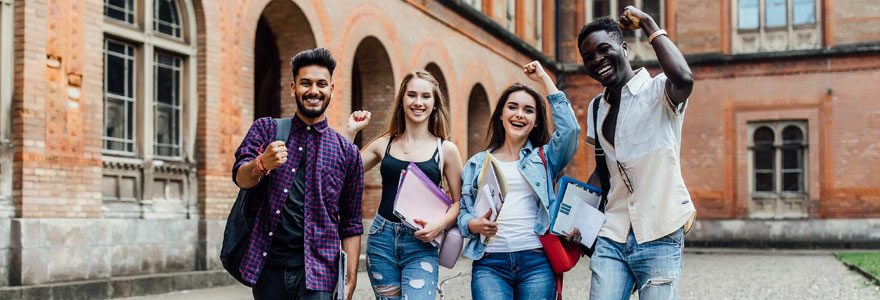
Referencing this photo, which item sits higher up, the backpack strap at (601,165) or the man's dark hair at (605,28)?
the man's dark hair at (605,28)

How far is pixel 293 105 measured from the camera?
42.6ft

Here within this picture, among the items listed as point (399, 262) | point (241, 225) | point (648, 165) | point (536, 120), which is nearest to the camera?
point (241, 225)

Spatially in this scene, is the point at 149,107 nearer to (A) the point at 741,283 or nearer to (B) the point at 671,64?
(A) the point at 741,283

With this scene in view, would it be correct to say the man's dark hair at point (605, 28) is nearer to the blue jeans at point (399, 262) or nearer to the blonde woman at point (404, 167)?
the blonde woman at point (404, 167)

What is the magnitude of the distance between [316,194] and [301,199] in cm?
6

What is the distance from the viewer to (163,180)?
10.7 meters

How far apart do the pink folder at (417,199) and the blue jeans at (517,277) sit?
296mm

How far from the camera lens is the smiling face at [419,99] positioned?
4.40 metres

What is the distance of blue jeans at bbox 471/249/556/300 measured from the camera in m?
4.09

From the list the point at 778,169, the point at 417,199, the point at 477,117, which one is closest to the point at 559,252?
the point at 417,199

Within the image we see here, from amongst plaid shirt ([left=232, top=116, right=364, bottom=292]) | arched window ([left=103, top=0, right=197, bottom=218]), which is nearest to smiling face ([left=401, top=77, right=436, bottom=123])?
plaid shirt ([left=232, top=116, right=364, bottom=292])

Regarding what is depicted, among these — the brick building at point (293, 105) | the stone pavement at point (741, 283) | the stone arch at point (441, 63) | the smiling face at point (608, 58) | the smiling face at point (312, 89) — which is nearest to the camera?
the smiling face at point (312, 89)

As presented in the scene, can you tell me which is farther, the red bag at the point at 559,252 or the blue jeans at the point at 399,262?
the blue jeans at the point at 399,262

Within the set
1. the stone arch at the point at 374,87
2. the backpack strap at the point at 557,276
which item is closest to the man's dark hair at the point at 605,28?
the backpack strap at the point at 557,276
